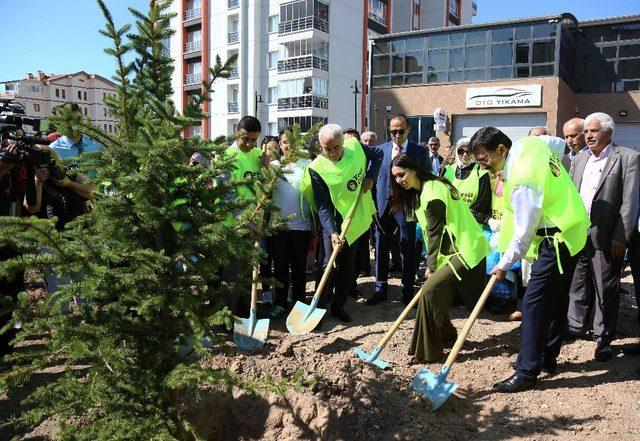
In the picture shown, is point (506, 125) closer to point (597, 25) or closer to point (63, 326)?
point (597, 25)

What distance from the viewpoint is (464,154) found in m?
6.38

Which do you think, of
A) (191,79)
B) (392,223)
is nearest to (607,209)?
(392,223)

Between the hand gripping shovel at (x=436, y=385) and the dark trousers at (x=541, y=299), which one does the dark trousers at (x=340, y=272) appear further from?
the dark trousers at (x=541, y=299)

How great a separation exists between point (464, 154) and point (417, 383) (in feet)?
11.9

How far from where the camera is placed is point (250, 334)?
4492 mm

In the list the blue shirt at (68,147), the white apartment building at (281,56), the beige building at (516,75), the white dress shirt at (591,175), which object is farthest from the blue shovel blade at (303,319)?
the white apartment building at (281,56)

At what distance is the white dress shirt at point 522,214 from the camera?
133 inches

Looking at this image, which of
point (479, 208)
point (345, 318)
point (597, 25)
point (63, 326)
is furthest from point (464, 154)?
point (597, 25)

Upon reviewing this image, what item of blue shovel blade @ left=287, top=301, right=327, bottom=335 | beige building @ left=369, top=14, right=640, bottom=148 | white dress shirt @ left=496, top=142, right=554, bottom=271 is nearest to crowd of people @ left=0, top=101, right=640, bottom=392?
white dress shirt @ left=496, top=142, right=554, bottom=271

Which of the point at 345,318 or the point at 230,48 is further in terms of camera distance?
the point at 230,48

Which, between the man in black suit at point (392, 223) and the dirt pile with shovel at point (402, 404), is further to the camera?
the man in black suit at point (392, 223)

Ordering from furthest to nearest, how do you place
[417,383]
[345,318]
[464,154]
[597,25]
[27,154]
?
[597,25], [464,154], [345,318], [27,154], [417,383]

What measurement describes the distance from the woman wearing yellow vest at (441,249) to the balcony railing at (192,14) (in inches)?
1585

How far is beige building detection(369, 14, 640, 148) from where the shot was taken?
26.4 meters
